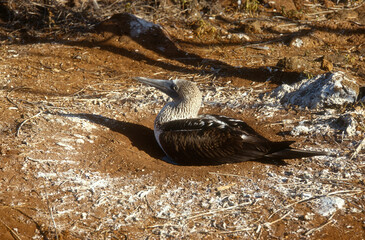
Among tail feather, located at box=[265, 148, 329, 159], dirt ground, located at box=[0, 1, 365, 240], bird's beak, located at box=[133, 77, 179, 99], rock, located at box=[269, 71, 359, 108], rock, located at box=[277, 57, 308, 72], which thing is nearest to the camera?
dirt ground, located at box=[0, 1, 365, 240]

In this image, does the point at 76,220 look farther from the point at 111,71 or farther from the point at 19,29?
the point at 19,29

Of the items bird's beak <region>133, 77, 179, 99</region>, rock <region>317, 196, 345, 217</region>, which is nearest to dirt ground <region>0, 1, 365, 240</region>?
rock <region>317, 196, 345, 217</region>

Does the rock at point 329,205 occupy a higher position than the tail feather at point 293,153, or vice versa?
the tail feather at point 293,153

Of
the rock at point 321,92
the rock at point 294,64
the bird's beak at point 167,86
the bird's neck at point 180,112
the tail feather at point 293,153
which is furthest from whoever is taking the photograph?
the rock at point 294,64

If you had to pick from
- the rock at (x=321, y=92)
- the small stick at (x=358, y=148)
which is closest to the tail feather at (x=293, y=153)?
the small stick at (x=358, y=148)

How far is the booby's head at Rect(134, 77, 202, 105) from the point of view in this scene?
530 centimetres

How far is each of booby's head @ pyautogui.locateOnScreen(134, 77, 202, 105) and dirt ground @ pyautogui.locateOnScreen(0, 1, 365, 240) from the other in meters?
0.63

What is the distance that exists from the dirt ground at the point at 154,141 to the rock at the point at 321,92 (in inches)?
5.7

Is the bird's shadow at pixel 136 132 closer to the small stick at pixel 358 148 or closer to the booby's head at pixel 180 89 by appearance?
the booby's head at pixel 180 89

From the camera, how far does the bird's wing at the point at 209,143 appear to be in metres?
4.71

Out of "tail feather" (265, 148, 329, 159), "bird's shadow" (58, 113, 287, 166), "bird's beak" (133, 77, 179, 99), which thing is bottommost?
"bird's shadow" (58, 113, 287, 166)

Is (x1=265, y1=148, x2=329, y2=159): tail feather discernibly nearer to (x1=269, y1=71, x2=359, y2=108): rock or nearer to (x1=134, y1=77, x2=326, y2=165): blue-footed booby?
(x1=134, y1=77, x2=326, y2=165): blue-footed booby

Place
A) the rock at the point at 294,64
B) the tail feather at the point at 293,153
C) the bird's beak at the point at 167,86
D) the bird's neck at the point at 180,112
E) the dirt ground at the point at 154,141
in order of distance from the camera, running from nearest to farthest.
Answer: the dirt ground at the point at 154,141
the tail feather at the point at 293,153
the bird's neck at the point at 180,112
the bird's beak at the point at 167,86
the rock at the point at 294,64

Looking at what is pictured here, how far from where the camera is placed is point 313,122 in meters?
5.45
